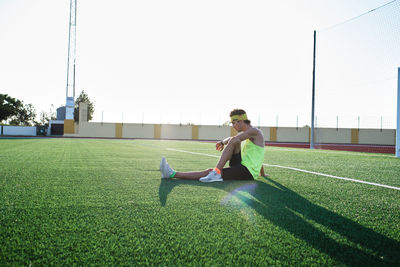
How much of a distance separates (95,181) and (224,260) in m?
2.61

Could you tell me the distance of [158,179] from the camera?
12.3 ft

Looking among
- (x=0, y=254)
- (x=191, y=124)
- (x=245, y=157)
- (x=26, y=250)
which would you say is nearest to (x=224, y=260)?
(x=26, y=250)

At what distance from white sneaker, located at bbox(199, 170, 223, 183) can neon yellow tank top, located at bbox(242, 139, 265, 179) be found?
16.3 inches

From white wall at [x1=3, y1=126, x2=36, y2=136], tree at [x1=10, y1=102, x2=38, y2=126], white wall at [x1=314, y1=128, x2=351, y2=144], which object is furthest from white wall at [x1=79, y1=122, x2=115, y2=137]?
tree at [x1=10, y1=102, x2=38, y2=126]

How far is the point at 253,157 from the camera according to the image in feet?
12.2

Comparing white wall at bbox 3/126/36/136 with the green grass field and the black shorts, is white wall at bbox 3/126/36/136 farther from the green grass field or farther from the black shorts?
the black shorts

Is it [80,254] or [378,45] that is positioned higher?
[378,45]

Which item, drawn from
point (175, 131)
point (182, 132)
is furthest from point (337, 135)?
point (175, 131)

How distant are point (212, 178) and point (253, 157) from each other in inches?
25.9

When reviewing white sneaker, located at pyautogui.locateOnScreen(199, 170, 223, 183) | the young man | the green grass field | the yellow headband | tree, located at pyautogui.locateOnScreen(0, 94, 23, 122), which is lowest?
the green grass field

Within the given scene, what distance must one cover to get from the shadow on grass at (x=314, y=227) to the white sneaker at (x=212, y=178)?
32cm

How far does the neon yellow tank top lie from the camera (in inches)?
145

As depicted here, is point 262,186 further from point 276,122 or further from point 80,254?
point 276,122

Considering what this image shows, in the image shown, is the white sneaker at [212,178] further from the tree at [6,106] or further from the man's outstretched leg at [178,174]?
the tree at [6,106]
